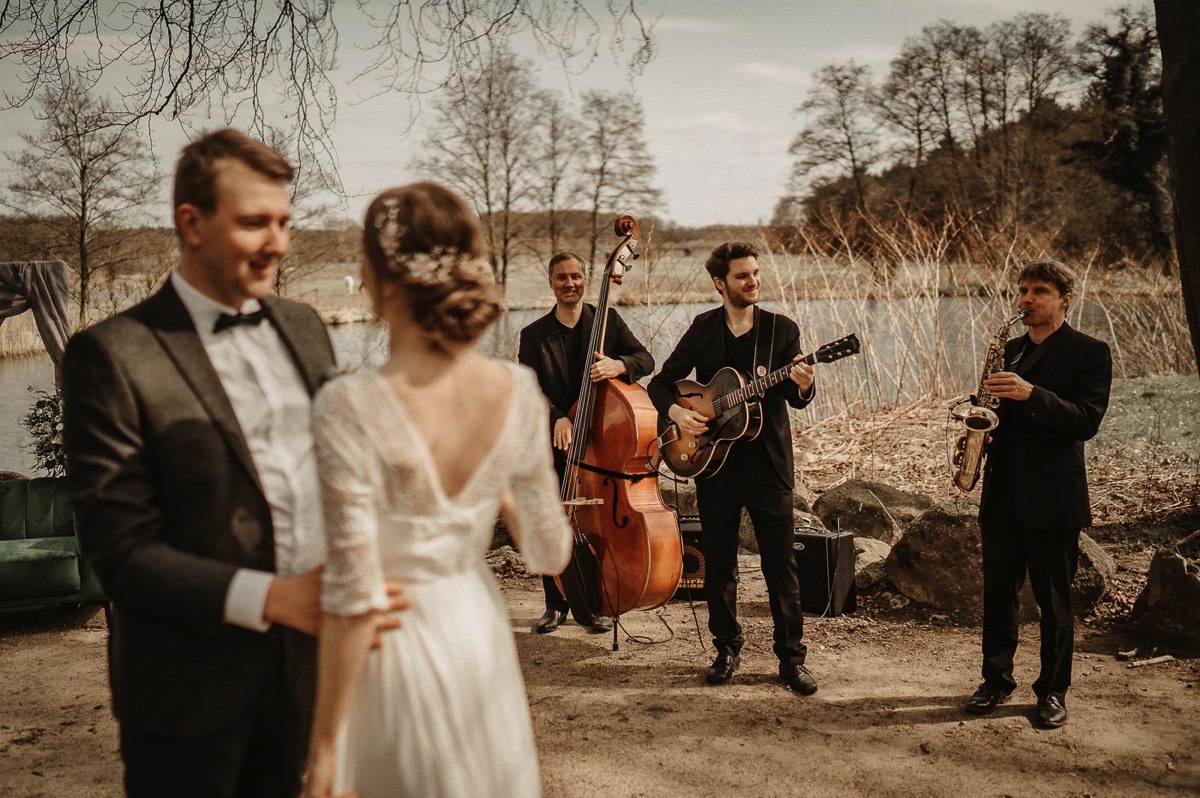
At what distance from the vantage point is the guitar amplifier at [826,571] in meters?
5.65

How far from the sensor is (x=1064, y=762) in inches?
147

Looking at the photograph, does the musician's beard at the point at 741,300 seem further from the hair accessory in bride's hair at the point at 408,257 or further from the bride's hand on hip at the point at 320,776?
the bride's hand on hip at the point at 320,776

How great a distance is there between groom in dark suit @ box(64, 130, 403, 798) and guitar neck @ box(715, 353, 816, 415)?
9.16ft

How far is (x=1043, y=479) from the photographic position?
3.97 meters

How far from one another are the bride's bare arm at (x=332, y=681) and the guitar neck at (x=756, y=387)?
10.0 ft

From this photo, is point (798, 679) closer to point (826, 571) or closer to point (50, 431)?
point (826, 571)

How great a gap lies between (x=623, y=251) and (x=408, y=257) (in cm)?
341

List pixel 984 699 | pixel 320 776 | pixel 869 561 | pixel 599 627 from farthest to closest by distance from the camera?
pixel 869 561 → pixel 599 627 → pixel 984 699 → pixel 320 776

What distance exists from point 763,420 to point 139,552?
330 cm

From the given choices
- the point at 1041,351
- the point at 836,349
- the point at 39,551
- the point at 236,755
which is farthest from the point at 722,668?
the point at 39,551

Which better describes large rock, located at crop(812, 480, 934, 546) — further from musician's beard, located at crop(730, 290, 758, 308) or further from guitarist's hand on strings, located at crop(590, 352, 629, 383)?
musician's beard, located at crop(730, 290, 758, 308)

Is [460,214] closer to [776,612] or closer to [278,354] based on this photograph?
[278,354]

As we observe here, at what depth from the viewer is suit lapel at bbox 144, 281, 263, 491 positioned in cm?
170

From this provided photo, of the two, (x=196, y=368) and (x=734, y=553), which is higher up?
(x=196, y=368)
